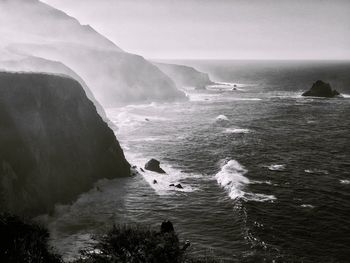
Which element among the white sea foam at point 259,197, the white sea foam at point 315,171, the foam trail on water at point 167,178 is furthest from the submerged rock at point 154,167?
the white sea foam at point 315,171

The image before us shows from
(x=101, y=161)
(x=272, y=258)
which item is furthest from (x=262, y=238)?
(x=101, y=161)

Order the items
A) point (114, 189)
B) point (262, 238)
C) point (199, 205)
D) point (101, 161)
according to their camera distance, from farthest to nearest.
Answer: point (101, 161) → point (114, 189) → point (199, 205) → point (262, 238)

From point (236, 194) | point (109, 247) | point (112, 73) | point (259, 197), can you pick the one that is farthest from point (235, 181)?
point (112, 73)

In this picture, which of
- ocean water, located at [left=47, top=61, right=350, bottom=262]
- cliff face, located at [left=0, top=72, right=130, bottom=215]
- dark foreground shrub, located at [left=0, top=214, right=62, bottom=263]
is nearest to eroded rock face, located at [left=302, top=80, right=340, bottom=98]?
ocean water, located at [left=47, top=61, right=350, bottom=262]

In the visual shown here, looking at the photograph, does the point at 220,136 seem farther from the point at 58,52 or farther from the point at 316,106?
the point at 58,52

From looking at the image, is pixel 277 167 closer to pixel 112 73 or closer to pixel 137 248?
pixel 137 248

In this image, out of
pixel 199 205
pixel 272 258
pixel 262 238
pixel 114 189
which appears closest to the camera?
pixel 272 258

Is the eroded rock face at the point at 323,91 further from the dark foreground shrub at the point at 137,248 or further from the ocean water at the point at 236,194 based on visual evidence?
the dark foreground shrub at the point at 137,248
